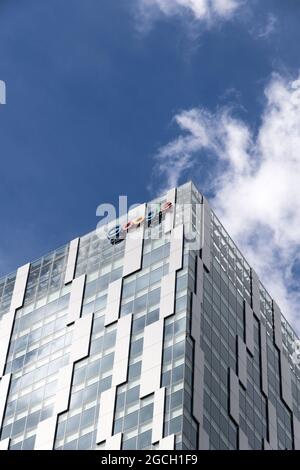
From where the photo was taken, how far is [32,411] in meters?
137

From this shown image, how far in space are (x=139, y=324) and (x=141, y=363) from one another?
633 cm

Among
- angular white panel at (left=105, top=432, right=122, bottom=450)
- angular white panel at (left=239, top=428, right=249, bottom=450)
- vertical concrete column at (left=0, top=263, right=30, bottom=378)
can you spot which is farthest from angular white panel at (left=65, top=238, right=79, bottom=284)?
angular white panel at (left=239, top=428, right=249, bottom=450)

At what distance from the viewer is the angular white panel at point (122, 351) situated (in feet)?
431

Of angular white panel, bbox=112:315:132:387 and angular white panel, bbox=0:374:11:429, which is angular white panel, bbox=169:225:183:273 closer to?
angular white panel, bbox=112:315:132:387

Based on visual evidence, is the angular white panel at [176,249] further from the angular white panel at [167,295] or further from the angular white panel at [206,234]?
the angular white panel at [206,234]

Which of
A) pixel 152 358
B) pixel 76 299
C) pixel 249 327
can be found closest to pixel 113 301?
pixel 76 299

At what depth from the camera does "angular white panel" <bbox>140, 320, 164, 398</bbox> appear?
128 m

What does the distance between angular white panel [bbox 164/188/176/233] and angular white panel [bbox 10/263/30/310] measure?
64.1 feet

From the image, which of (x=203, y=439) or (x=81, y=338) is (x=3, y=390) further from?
(x=203, y=439)

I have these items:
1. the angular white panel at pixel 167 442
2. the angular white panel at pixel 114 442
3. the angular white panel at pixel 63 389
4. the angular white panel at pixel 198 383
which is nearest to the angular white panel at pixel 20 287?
the angular white panel at pixel 63 389

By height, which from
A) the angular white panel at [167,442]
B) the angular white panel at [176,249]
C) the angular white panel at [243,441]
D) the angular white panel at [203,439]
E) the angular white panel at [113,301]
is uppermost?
the angular white panel at [176,249]

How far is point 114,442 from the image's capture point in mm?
125000

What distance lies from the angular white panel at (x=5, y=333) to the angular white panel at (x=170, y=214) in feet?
68.9

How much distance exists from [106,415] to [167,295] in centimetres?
1539
